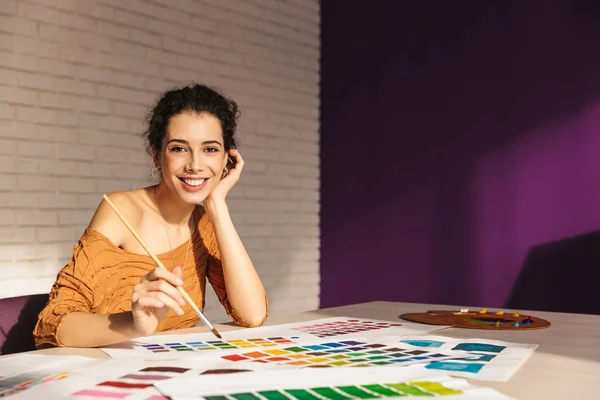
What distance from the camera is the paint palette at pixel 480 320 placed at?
6.30ft

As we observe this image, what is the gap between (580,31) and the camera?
436 centimetres

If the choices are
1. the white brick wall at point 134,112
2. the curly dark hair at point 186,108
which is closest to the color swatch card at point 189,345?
the curly dark hair at point 186,108

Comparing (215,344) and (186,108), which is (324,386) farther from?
(186,108)

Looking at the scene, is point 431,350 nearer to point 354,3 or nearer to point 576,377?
point 576,377

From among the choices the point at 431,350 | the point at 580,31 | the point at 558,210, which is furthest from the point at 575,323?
the point at 580,31

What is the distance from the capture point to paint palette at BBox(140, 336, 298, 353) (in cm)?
154

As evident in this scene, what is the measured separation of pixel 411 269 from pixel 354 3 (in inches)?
76.7

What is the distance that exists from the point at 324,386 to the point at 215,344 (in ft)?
1.63

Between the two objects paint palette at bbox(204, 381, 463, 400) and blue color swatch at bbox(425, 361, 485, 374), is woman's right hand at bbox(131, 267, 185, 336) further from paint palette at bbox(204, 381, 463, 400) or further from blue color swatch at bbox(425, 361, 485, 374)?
blue color swatch at bbox(425, 361, 485, 374)

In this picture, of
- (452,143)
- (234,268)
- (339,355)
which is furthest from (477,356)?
(452,143)

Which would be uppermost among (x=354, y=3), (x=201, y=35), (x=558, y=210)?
(x=354, y=3)

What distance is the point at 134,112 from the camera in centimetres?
431

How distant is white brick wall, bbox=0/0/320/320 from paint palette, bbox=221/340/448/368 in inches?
101

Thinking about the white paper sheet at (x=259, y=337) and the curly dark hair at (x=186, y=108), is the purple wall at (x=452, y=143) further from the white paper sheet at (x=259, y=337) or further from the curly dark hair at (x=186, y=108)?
the white paper sheet at (x=259, y=337)
